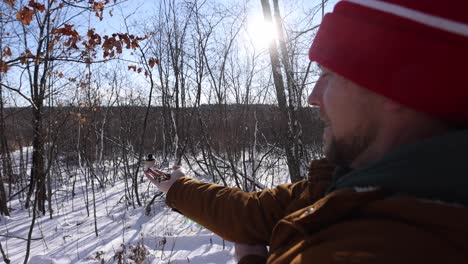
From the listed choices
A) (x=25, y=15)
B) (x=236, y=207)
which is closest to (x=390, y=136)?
(x=236, y=207)

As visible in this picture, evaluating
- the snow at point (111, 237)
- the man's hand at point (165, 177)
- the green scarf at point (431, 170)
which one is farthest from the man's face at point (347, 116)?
the snow at point (111, 237)

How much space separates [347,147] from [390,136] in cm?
11

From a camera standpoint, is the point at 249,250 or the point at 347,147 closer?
the point at 347,147

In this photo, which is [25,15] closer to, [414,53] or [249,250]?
[249,250]

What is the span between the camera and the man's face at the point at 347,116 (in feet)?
2.21

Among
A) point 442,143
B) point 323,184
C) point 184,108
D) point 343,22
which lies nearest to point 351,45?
point 343,22

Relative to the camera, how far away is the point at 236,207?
1.12 metres

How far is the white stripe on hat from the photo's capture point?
1.85 ft

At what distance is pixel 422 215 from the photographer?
47 centimetres

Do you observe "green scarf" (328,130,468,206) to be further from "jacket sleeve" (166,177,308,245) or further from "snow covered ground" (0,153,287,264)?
"snow covered ground" (0,153,287,264)

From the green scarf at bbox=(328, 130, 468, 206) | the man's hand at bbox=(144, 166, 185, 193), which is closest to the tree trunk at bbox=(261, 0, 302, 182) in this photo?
the man's hand at bbox=(144, 166, 185, 193)

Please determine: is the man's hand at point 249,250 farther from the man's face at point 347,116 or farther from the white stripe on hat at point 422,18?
the white stripe on hat at point 422,18

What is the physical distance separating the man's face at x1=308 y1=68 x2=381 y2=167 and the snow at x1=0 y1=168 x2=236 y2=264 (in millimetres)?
2792

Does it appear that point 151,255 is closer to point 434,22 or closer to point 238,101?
point 434,22
